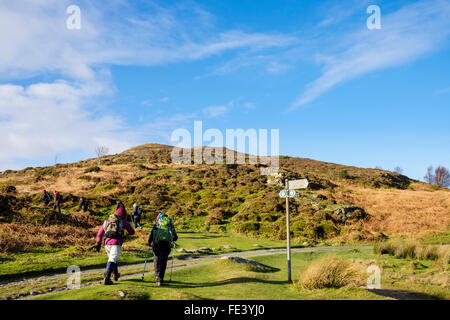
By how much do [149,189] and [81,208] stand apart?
12695mm

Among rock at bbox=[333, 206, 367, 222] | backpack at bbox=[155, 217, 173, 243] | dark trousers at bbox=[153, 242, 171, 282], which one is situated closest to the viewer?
dark trousers at bbox=[153, 242, 171, 282]

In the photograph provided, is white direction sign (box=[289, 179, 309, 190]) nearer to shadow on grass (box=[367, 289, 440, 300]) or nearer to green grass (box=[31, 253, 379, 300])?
green grass (box=[31, 253, 379, 300])

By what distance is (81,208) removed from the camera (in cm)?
3141

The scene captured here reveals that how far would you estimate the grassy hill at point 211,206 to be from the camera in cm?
2291

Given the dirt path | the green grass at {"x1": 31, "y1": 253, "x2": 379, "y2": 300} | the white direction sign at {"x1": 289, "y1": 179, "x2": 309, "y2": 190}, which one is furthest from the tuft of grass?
the dirt path

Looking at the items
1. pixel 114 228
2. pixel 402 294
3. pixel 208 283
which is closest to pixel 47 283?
pixel 114 228

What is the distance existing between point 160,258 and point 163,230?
85 cm

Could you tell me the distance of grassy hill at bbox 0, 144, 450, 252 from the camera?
75.2 ft

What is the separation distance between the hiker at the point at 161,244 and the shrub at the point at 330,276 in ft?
13.6

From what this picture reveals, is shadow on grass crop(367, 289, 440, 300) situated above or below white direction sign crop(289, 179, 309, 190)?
below

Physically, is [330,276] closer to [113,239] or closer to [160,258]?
[160,258]

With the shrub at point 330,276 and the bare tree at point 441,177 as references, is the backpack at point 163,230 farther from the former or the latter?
the bare tree at point 441,177
